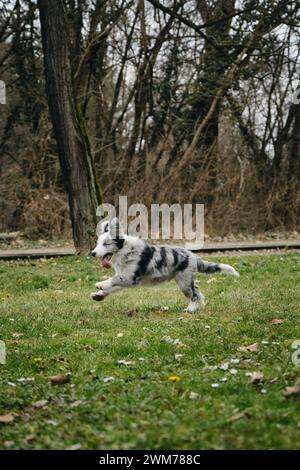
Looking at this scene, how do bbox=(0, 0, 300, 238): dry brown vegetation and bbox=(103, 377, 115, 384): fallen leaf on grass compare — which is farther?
bbox=(0, 0, 300, 238): dry brown vegetation

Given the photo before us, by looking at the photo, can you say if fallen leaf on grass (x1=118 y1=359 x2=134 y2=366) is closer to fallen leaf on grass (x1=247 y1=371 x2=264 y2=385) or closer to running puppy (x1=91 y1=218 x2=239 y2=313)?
fallen leaf on grass (x1=247 y1=371 x2=264 y2=385)

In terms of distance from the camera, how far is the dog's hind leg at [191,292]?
10.2 metres

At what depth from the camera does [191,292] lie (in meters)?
10.3

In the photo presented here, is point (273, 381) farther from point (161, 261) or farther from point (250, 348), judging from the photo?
point (161, 261)

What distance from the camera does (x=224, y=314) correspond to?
9789mm

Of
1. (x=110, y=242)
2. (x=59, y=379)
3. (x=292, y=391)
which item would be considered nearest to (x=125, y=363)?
(x=59, y=379)

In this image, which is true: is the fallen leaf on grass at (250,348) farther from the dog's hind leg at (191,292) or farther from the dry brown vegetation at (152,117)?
the dry brown vegetation at (152,117)

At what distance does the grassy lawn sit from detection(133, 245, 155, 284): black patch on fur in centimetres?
46

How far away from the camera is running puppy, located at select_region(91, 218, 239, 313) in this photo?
1025 cm

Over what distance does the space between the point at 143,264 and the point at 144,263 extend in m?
0.03

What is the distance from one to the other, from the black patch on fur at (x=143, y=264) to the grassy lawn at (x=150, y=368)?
1.50ft

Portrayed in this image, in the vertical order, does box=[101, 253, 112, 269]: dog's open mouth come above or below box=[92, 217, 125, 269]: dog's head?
below

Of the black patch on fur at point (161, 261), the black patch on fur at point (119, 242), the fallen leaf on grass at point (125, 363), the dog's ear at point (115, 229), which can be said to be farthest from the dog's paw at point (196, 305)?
the fallen leaf on grass at point (125, 363)

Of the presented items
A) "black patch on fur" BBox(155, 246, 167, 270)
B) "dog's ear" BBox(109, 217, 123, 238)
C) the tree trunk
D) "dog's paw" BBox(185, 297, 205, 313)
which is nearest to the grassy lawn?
"dog's paw" BBox(185, 297, 205, 313)
